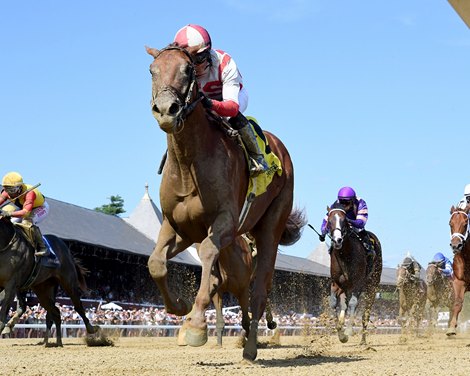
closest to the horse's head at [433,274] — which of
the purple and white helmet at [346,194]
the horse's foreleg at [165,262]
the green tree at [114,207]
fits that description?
the purple and white helmet at [346,194]

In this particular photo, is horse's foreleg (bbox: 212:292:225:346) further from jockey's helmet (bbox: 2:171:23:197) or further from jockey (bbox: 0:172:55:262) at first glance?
jockey's helmet (bbox: 2:171:23:197)

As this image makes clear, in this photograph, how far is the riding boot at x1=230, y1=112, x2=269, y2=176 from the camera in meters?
7.71

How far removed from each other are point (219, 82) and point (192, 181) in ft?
3.64

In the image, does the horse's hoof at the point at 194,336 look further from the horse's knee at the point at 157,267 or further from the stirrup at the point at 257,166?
the stirrup at the point at 257,166

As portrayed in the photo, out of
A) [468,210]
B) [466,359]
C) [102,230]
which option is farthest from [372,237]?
[102,230]

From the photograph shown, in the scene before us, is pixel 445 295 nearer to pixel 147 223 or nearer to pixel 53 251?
pixel 53 251

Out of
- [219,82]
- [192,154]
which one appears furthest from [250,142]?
[192,154]

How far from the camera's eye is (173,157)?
283 inches

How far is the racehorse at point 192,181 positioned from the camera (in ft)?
21.6

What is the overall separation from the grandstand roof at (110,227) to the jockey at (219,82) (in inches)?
878

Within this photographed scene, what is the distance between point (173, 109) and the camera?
6.49 meters

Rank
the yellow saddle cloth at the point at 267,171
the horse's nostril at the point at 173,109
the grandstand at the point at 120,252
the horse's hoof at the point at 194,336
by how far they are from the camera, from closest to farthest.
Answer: the horse's hoof at the point at 194,336 → the horse's nostril at the point at 173,109 → the yellow saddle cloth at the point at 267,171 → the grandstand at the point at 120,252

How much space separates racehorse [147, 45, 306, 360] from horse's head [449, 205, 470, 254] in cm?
690

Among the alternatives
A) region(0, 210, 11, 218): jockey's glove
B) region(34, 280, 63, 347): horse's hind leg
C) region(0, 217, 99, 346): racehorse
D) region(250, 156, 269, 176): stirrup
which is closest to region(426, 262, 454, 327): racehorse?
region(0, 217, 99, 346): racehorse
